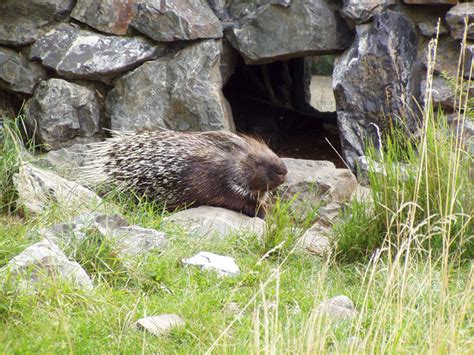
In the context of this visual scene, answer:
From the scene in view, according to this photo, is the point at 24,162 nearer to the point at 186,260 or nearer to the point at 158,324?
the point at 186,260

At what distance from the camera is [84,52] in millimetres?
6328

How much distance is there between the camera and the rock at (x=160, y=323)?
3072mm

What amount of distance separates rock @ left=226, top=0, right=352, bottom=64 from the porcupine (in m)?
1.10

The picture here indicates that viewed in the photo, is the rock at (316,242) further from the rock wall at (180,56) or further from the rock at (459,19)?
the rock at (459,19)

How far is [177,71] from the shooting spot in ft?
21.3

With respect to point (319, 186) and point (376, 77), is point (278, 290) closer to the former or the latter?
point (319, 186)

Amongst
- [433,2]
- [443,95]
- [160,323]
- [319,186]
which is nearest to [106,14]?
[319,186]

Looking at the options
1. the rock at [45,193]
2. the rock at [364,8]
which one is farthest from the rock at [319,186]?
the rock at [45,193]

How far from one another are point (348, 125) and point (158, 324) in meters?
3.78

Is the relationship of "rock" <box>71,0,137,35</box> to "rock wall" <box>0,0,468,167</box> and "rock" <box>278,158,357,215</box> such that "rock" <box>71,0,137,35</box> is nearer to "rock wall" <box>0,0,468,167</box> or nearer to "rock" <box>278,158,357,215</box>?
"rock wall" <box>0,0,468,167</box>

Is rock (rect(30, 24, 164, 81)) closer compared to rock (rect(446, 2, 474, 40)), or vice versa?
rock (rect(446, 2, 474, 40))

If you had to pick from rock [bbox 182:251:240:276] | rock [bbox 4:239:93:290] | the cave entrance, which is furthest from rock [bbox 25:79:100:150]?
rock [bbox 4:239:93:290]

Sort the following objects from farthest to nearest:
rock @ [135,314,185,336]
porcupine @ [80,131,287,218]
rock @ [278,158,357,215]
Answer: rock @ [278,158,357,215] → porcupine @ [80,131,287,218] → rock @ [135,314,185,336]

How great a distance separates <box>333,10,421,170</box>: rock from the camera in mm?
6402
